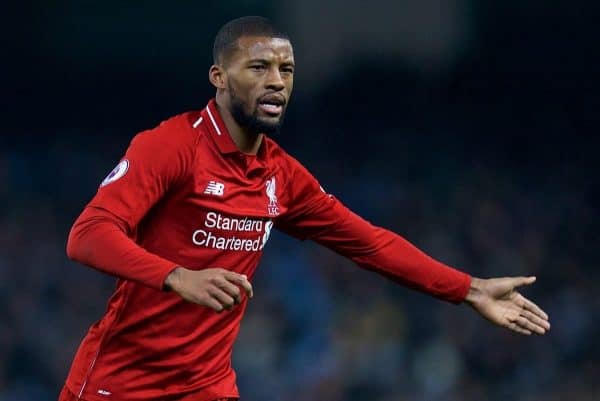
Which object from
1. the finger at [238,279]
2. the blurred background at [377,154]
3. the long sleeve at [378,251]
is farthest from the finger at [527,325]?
the blurred background at [377,154]

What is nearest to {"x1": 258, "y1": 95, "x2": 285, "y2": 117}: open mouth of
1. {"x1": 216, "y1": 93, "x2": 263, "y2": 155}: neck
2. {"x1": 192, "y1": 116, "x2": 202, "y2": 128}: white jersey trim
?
{"x1": 216, "y1": 93, "x2": 263, "y2": 155}: neck

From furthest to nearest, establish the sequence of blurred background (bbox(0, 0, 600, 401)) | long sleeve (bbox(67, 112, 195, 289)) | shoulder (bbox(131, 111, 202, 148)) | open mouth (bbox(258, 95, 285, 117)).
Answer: blurred background (bbox(0, 0, 600, 401)) → open mouth (bbox(258, 95, 285, 117)) → shoulder (bbox(131, 111, 202, 148)) → long sleeve (bbox(67, 112, 195, 289))

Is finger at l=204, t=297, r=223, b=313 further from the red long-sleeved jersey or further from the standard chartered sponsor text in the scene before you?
the standard chartered sponsor text

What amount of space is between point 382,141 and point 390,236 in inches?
151

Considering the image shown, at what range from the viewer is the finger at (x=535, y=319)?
4.62 metres

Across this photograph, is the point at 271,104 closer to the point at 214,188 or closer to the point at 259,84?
the point at 259,84

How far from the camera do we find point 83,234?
12.1ft

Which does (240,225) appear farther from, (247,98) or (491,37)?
(491,37)

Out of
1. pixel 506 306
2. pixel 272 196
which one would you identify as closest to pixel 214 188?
pixel 272 196

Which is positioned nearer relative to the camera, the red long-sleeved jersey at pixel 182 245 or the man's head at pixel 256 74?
the red long-sleeved jersey at pixel 182 245

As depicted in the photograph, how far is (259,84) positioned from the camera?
4.31 metres

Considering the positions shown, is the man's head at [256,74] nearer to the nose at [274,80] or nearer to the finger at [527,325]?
the nose at [274,80]

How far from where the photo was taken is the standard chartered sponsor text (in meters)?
4.14

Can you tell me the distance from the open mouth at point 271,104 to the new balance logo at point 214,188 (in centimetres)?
32
